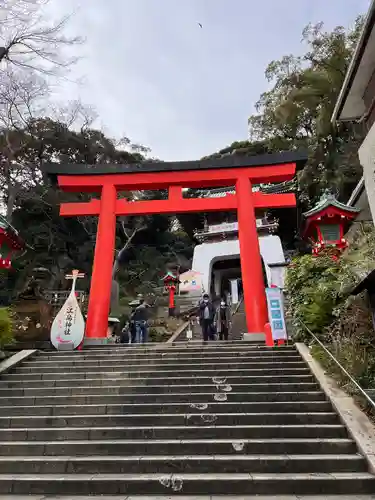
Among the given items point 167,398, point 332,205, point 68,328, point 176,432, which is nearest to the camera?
point 176,432

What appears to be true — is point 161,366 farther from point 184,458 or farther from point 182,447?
point 184,458

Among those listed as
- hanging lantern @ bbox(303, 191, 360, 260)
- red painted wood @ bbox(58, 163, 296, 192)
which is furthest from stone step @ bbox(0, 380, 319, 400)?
red painted wood @ bbox(58, 163, 296, 192)

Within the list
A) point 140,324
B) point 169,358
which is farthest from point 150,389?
point 140,324

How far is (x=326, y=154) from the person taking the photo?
20109 mm

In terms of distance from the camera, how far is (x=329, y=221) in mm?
11828

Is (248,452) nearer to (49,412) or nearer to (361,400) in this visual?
(361,400)

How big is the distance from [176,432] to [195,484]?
1.05m

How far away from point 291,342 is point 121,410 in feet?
14.9

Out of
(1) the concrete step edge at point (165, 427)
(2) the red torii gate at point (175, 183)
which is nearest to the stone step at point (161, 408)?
(1) the concrete step edge at point (165, 427)

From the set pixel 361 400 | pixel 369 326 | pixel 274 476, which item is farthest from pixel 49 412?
pixel 369 326

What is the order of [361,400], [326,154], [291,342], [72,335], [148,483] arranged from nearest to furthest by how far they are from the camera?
[148,483], [361,400], [291,342], [72,335], [326,154]

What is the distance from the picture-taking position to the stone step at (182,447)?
4.31 meters

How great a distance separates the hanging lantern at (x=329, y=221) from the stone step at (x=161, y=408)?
696 centimetres

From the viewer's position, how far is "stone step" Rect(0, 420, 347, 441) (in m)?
4.65
